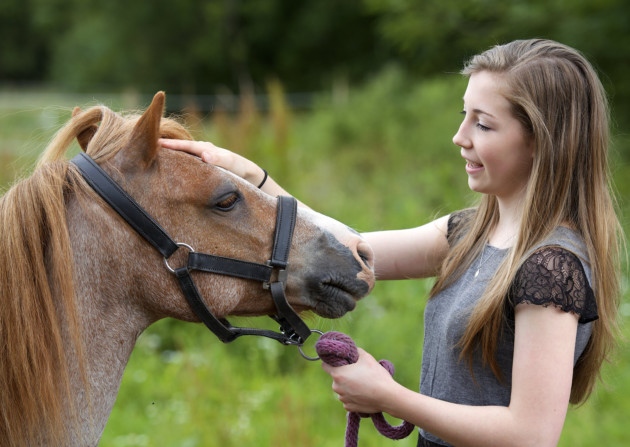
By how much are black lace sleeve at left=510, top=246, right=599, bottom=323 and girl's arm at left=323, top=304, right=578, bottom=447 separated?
2 cm

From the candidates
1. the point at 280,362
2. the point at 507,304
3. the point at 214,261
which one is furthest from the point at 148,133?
the point at 280,362

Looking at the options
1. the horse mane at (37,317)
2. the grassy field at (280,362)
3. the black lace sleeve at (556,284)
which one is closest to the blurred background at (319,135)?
the grassy field at (280,362)

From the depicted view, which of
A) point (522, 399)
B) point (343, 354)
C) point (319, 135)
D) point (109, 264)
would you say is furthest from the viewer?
point (319, 135)

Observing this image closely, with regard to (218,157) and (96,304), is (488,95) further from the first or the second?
(96,304)

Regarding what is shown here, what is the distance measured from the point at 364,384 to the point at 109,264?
0.71 metres

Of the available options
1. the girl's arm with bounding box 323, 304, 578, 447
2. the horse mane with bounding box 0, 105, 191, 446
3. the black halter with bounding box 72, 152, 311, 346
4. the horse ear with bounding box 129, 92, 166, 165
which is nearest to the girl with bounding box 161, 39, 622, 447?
the girl's arm with bounding box 323, 304, 578, 447

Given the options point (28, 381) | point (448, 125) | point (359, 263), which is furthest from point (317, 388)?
point (448, 125)

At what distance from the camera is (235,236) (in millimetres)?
1967

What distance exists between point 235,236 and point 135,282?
29 centimetres

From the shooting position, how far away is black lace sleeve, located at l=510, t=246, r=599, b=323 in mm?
1647

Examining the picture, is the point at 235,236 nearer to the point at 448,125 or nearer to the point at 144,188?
the point at 144,188

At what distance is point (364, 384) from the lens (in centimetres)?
172

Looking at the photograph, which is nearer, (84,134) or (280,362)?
(84,134)

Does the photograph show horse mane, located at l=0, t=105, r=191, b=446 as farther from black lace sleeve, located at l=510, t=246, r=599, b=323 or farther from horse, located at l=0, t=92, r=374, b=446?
black lace sleeve, located at l=510, t=246, r=599, b=323
